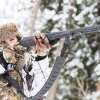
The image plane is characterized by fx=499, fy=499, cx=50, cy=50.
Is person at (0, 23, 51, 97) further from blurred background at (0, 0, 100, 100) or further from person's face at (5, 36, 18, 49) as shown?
blurred background at (0, 0, 100, 100)

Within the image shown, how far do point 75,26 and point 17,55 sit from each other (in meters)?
3.16

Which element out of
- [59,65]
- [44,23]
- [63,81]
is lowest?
[63,81]

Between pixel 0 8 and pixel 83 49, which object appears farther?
pixel 0 8

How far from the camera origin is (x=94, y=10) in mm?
5512

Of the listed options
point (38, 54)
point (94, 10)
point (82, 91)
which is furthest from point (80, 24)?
point (38, 54)

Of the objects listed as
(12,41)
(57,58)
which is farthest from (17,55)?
(57,58)

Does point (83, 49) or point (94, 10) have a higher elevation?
point (94, 10)

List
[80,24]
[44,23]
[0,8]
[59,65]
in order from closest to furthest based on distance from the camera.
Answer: [59,65], [80,24], [44,23], [0,8]

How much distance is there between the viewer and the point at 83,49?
19.3ft

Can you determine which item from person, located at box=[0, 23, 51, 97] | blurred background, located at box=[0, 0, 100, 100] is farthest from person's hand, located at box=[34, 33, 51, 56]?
blurred background, located at box=[0, 0, 100, 100]

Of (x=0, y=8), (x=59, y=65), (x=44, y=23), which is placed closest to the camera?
(x=59, y=65)

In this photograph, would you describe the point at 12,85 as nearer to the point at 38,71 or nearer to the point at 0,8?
the point at 38,71

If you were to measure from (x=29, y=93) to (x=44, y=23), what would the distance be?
3.51m

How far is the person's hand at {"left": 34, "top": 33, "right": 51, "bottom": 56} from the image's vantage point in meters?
2.27
